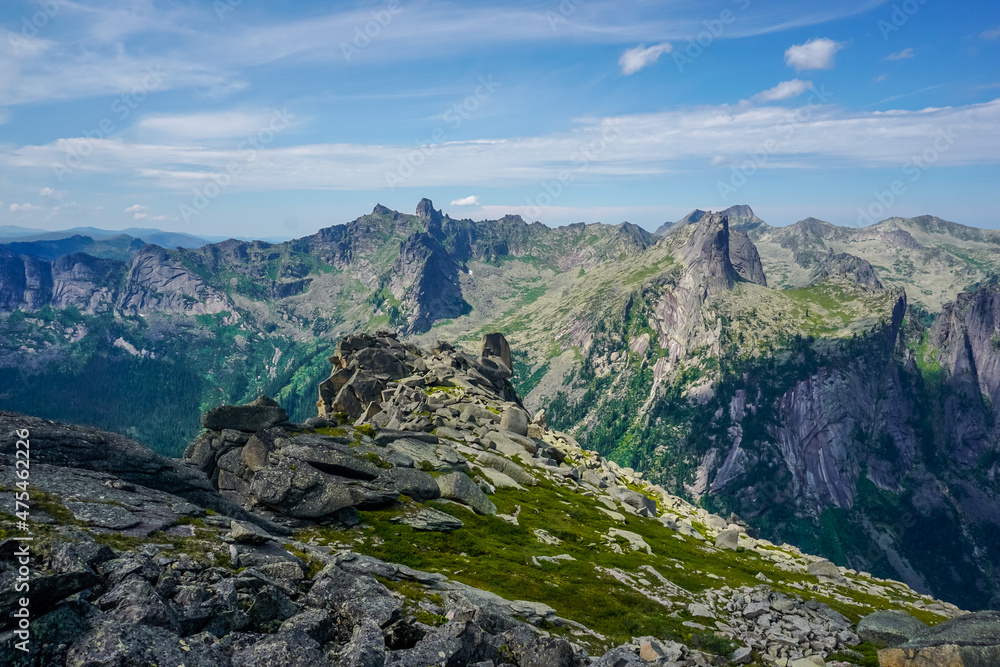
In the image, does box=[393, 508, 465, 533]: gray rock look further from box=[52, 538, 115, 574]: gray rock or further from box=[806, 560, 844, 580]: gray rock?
box=[806, 560, 844, 580]: gray rock

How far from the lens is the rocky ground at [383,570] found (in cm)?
1669

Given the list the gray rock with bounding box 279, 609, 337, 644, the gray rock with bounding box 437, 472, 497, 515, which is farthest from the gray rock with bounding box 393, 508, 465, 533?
the gray rock with bounding box 279, 609, 337, 644

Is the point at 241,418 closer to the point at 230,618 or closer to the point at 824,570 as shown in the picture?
the point at 230,618

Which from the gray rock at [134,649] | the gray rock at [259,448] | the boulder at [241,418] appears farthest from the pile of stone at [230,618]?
the boulder at [241,418]

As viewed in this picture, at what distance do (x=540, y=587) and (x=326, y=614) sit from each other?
20387 millimetres

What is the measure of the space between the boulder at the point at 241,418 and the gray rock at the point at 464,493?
16.3 metres

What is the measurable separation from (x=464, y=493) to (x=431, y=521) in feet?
25.8

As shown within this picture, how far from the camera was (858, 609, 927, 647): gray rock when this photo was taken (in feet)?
113

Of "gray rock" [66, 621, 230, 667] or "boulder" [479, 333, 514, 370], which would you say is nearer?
"gray rock" [66, 621, 230, 667]

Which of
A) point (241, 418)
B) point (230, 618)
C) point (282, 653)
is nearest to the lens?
point (282, 653)

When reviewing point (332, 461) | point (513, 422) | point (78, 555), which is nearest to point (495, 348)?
point (513, 422)

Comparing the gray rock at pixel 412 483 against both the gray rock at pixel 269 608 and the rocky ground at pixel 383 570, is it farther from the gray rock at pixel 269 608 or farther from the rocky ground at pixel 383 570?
the gray rock at pixel 269 608

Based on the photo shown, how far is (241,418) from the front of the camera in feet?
153

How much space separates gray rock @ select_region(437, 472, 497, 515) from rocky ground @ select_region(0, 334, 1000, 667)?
0.18 m
